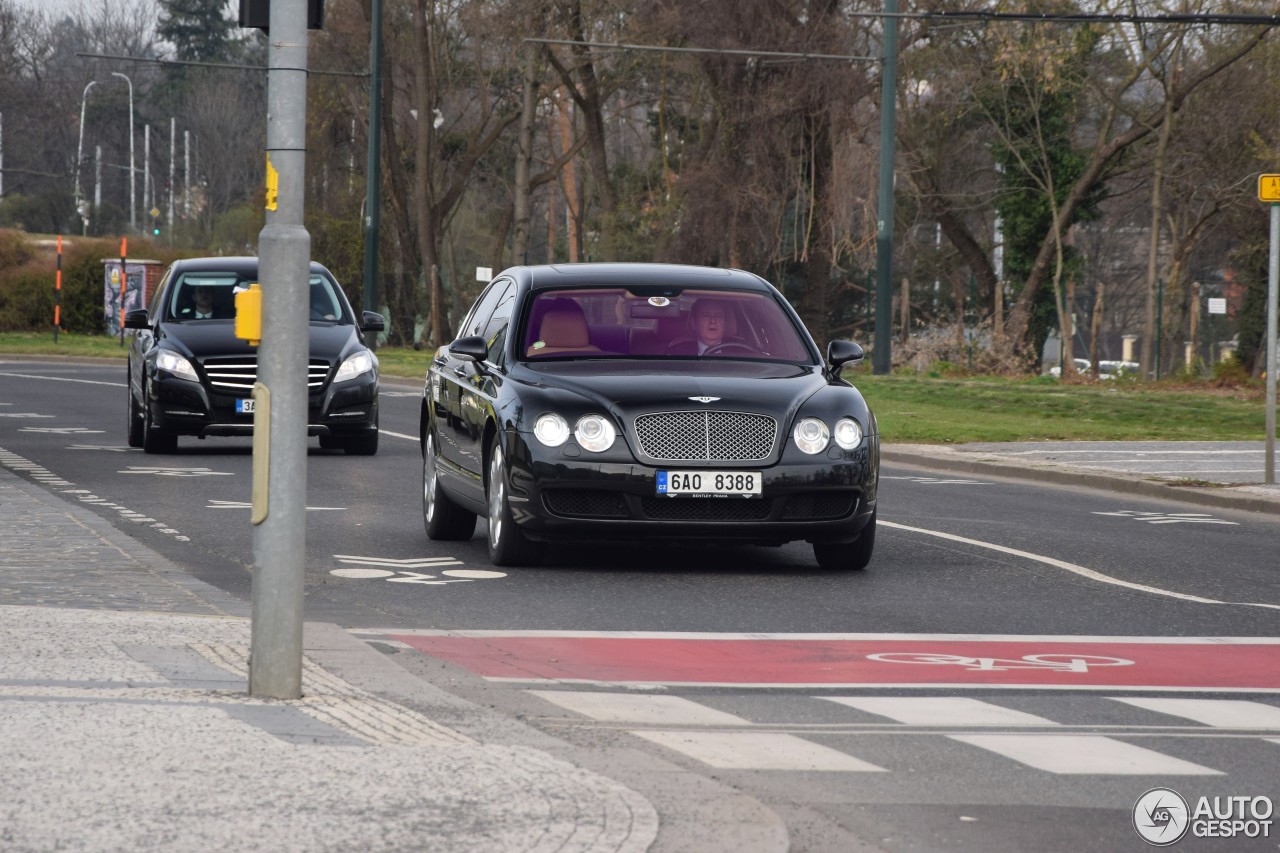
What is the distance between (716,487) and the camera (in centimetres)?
1151

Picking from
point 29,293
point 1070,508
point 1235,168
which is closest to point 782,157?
point 1235,168

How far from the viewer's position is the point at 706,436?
11562mm

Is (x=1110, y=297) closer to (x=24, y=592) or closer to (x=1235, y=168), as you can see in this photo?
(x=1235, y=168)

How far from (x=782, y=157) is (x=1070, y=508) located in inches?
1141

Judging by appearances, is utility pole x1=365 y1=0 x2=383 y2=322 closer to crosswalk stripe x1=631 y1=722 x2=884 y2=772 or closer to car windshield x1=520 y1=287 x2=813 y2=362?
car windshield x1=520 y1=287 x2=813 y2=362

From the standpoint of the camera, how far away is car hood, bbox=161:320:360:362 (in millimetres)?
20344

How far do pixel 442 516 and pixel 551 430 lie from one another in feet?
7.29

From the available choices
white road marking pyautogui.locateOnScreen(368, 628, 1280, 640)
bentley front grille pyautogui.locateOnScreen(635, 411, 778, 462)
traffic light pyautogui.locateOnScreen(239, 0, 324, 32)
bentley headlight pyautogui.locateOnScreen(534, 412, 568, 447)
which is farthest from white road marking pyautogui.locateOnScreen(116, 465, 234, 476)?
traffic light pyautogui.locateOnScreen(239, 0, 324, 32)

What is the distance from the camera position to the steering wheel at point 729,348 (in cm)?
1273

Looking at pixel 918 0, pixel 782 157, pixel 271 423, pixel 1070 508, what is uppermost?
pixel 918 0

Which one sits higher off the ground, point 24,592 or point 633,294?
point 633,294

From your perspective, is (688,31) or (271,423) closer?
(271,423)

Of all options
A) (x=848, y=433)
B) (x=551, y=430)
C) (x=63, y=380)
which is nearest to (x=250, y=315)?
(x=551, y=430)

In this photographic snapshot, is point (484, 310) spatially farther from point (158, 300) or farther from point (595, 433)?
point (158, 300)
